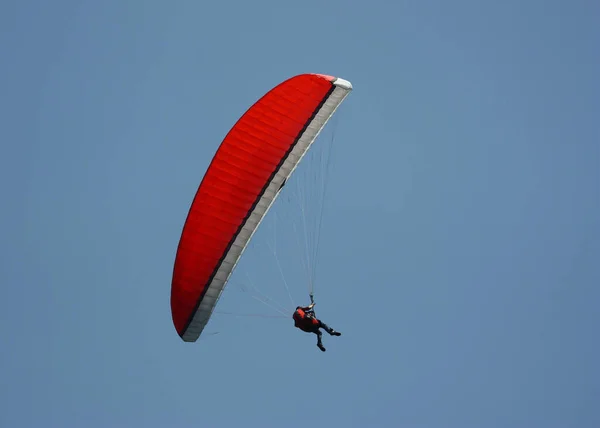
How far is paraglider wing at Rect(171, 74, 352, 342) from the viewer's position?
30984 millimetres

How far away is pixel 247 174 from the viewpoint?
3123 cm

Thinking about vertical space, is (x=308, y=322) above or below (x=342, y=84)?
below

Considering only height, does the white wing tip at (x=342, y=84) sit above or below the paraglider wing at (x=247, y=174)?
above

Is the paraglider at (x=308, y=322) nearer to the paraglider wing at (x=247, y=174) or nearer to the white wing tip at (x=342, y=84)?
the paraglider wing at (x=247, y=174)

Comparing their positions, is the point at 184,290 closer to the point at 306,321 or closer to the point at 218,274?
the point at 218,274

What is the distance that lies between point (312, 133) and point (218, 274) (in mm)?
4274

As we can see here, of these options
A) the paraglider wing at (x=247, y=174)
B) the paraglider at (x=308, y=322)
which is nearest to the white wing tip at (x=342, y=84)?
the paraglider wing at (x=247, y=174)

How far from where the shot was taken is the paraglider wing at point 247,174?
31.0 meters

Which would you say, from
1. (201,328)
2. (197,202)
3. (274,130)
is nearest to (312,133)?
(274,130)

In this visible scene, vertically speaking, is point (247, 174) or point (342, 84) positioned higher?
point (342, 84)

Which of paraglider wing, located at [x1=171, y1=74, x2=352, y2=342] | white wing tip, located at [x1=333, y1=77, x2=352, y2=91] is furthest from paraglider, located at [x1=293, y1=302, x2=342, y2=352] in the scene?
white wing tip, located at [x1=333, y1=77, x2=352, y2=91]

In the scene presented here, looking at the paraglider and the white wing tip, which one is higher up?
the white wing tip

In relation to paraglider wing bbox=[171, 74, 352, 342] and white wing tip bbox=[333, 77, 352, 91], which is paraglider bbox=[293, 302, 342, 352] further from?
white wing tip bbox=[333, 77, 352, 91]

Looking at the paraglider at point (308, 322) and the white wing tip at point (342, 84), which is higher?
the white wing tip at point (342, 84)
